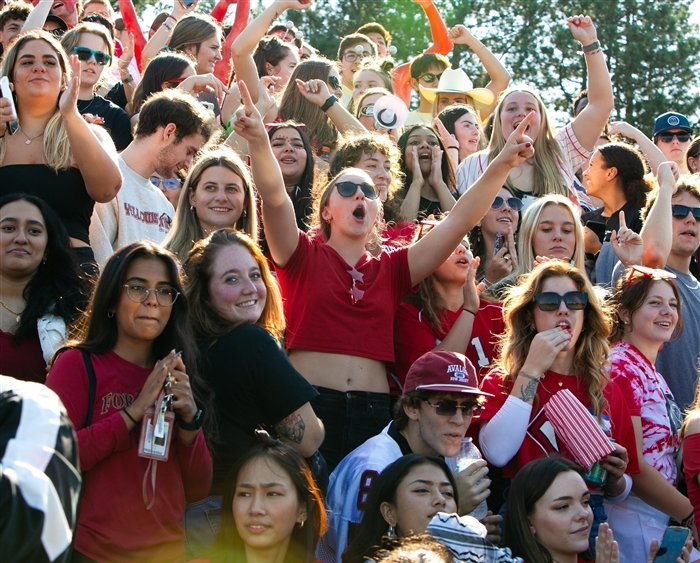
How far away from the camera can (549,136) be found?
707 centimetres

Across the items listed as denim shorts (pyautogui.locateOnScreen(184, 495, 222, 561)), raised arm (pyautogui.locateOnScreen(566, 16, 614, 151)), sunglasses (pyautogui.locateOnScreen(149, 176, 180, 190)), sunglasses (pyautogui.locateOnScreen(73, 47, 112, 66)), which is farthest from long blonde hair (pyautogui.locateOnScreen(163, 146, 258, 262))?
raised arm (pyautogui.locateOnScreen(566, 16, 614, 151))

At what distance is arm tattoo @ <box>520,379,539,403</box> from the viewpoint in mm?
4986

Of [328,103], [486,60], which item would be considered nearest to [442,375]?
[328,103]

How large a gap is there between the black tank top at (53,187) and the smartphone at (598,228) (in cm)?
358

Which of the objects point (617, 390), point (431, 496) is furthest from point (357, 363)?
point (617, 390)

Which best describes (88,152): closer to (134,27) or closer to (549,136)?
(549,136)

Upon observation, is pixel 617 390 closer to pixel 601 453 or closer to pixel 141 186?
pixel 601 453

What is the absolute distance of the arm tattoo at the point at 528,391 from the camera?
16.4ft

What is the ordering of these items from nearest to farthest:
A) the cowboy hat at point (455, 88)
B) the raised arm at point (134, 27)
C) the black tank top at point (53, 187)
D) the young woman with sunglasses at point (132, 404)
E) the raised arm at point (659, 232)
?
the young woman with sunglasses at point (132, 404), the black tank top at point (53, 187), the raised arm at point (659, 232), the cowboy hat at point (455, 88), the raised arm at point (134, 27)

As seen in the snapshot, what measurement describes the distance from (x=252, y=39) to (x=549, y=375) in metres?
3.11

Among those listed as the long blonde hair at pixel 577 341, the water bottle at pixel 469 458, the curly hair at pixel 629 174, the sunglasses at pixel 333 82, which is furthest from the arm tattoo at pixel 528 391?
the sunglasses at pixel 333 82

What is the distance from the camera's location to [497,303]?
5.92 m

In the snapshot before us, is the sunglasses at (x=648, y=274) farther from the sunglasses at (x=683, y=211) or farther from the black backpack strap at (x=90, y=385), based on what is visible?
the black backpack strap at (x=90, y=385)

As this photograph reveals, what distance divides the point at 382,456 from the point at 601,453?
3.31ft
